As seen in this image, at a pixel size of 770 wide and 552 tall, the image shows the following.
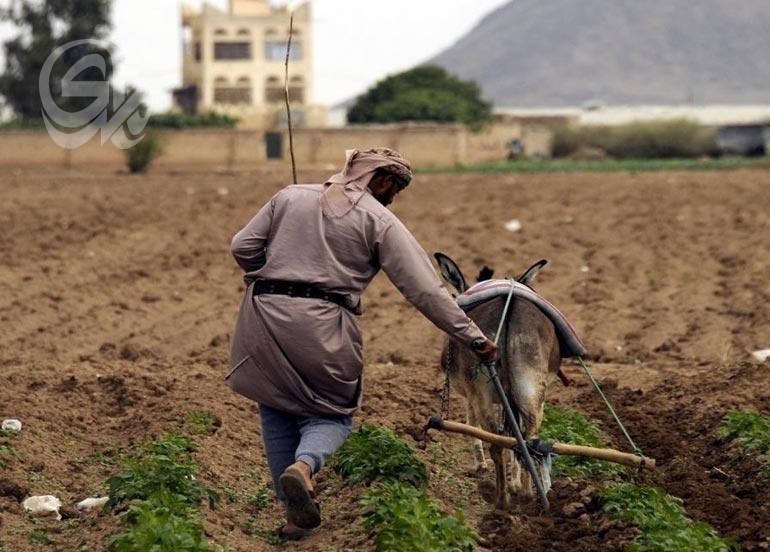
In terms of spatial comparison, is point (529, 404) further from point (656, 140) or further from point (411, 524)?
point (656, 140)

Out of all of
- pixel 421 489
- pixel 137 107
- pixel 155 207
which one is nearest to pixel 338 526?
pixel 421 489

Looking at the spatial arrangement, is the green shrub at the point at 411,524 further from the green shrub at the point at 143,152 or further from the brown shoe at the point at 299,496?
the green shrub at the point at 143,152

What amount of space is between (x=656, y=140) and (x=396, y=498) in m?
55.1

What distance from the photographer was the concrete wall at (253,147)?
164ft

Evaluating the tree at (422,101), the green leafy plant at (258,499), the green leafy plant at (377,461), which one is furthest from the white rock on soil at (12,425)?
the tree at (422,101)

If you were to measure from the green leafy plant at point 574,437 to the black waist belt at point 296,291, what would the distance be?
228 centimetres

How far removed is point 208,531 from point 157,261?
47.5ft

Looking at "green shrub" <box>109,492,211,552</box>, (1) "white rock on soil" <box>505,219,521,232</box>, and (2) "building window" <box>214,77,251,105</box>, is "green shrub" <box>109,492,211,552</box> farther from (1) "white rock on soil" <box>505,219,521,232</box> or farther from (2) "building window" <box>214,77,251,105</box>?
(2) "building window" <box>214,77,251,105</box>

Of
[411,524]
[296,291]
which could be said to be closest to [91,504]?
[296,291]

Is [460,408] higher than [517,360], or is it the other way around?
[517,360]

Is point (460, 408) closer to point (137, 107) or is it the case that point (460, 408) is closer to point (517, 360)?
point (517, 360)

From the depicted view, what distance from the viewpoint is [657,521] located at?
23.7 ft

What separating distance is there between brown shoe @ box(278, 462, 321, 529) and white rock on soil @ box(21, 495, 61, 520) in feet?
5.22

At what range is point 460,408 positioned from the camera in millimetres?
11500
